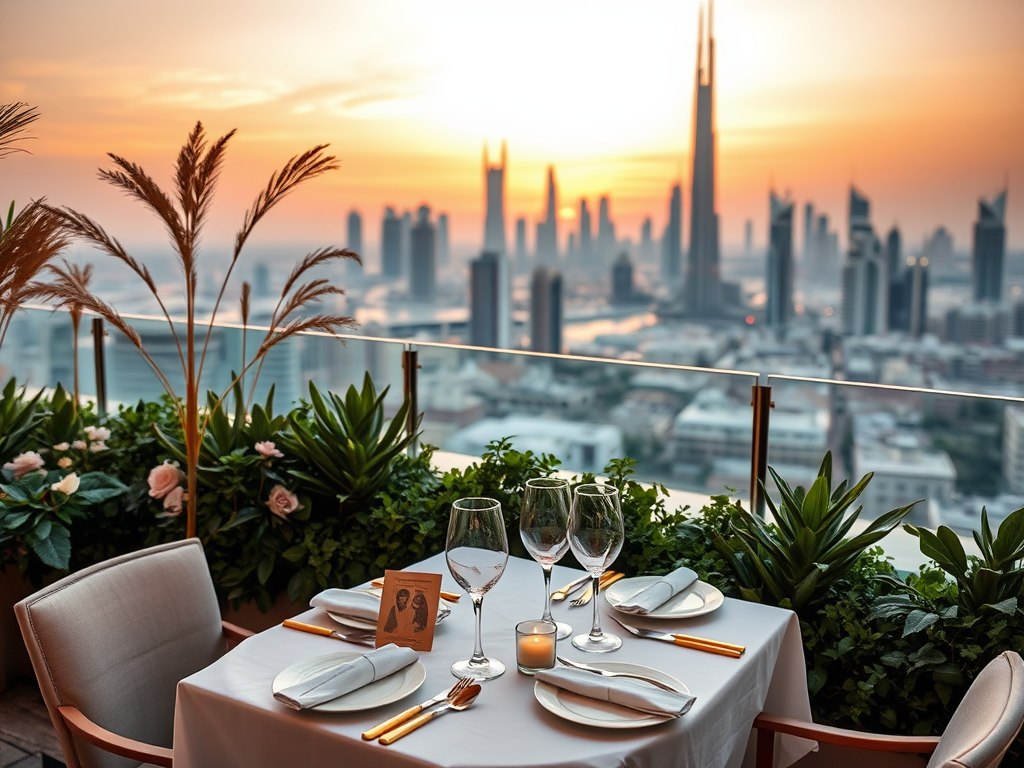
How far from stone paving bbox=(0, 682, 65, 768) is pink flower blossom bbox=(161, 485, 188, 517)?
79 cm

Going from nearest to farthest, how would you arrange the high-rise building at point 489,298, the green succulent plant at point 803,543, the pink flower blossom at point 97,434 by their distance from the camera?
the green succulent plant at point 803,543 < the pink flower blossom at point 97,434 < the high-rise building at point 489,298

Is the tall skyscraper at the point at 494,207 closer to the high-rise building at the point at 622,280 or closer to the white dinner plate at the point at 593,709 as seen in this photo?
the high-rise building at the point at 622,280

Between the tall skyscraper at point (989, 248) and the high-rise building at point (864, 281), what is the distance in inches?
35.2

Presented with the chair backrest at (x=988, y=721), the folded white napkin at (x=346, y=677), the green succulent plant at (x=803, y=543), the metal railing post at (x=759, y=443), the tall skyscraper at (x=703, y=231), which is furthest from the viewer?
the tall skyscraper at (x=703, y=231)

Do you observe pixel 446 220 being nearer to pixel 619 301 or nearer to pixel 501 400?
pixel 619 301

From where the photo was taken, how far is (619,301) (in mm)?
11641

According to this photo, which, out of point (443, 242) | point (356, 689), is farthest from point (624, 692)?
point (443, 242)

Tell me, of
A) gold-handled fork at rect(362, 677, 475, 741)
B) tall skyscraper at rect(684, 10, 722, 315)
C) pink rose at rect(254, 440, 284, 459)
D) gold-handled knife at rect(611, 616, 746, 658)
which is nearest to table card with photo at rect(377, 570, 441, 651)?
gold-handled fork at rect(362, 677, 475, 741)

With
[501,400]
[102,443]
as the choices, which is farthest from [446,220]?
[102,443]

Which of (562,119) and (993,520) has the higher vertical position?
(562,119)

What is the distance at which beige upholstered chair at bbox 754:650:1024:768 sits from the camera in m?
1.26

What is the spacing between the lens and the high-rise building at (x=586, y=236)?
11.5 metres

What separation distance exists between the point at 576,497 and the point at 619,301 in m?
→ 10.1

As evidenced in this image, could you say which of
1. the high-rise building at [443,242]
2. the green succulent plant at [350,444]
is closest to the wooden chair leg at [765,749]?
the green succulent plant at [350,444]
